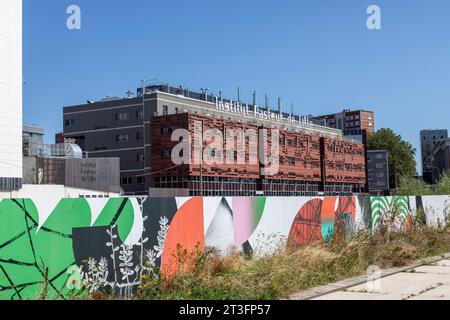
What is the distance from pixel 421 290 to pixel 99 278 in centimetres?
598

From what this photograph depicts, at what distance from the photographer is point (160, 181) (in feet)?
264

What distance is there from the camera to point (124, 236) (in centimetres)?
966

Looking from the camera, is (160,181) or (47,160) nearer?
(47,160)

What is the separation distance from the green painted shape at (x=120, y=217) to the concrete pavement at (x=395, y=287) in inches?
127

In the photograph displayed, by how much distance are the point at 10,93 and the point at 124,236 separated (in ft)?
125

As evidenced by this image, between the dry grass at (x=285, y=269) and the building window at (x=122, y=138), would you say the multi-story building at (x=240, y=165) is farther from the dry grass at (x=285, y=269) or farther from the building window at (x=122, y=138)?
the dry grass at (x=285, y=269)

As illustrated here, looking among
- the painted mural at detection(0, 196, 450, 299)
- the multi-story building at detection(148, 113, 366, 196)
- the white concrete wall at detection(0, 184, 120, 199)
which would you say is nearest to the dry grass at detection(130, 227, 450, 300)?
the painted mural at detection(0, 196, 450, 299)

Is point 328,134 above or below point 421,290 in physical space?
above

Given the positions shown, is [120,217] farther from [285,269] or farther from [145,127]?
[145,127]

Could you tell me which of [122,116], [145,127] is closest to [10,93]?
[145,127]

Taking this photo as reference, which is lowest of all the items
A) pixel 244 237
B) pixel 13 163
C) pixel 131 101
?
pixel 244 237

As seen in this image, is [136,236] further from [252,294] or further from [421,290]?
[421,290]

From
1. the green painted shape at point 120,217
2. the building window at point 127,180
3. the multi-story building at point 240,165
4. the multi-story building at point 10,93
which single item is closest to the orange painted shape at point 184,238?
the green painted shape at point 120,217
